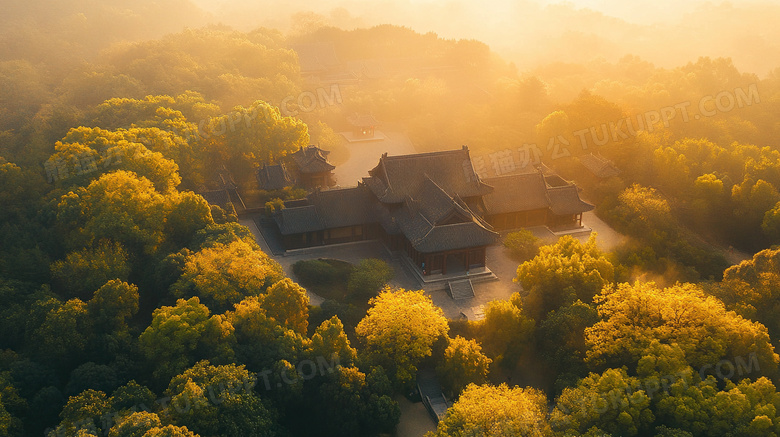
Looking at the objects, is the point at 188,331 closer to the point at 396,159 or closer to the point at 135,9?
the point at 396,159

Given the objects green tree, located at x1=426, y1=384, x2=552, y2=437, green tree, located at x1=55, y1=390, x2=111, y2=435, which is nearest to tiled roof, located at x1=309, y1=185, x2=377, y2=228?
green tree, located at x1=426, y1=384, x2=552, y2=437

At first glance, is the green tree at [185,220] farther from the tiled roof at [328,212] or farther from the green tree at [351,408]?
A: the green tree at [351,408]

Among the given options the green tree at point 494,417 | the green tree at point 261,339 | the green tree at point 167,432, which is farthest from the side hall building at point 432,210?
the green tree at point 167,432

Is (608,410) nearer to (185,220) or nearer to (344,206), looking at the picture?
(344,206)

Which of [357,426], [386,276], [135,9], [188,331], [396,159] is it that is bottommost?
[357,426]

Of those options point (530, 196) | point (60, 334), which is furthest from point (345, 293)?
point (530, 196)

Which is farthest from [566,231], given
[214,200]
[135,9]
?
[135,9]
